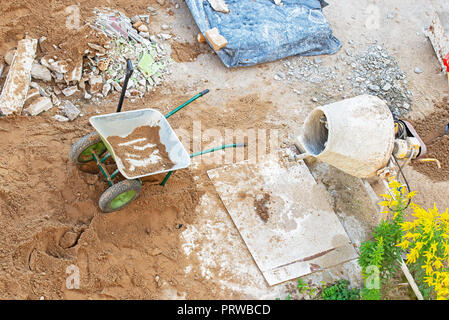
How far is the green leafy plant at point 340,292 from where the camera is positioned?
446cm

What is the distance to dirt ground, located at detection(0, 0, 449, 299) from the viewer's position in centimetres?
425

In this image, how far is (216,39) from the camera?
611 centimetres

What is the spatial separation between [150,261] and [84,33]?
3.19 metres

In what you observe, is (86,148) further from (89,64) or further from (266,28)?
(266,28)

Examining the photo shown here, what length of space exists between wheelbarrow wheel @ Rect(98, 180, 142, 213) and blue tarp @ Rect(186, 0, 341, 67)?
2.66m

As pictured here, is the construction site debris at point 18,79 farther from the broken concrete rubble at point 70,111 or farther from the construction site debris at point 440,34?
the construction site debris at point 440,34

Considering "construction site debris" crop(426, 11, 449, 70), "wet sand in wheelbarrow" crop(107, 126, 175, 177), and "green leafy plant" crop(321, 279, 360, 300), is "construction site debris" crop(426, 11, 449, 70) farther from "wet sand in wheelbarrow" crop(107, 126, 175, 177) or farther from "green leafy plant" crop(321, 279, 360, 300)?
"wet sand in wheelbarrow" crop(107, 126, 175, 177)

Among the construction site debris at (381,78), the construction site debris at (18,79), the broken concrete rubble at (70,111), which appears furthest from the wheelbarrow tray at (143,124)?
the construction site debris at (381,78)

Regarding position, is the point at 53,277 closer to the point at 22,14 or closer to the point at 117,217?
the point at 117,217

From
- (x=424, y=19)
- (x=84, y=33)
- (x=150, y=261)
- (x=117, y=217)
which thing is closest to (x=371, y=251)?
(x=150, y=261)

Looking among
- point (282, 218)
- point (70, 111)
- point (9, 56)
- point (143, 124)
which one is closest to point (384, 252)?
point (282, 218)

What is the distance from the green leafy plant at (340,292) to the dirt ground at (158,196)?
13 centimetres
